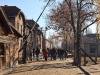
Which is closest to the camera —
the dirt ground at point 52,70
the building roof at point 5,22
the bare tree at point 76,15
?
the dirt ground at point 52,70

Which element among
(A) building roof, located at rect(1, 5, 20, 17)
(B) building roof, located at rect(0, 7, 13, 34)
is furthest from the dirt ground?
(A) building roof, located at rect(1, 5, 20, 17)

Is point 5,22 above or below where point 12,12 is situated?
below

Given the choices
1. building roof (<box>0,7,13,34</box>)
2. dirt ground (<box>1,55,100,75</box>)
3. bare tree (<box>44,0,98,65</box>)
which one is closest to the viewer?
dirt ground (<box>1,55,100,75</box>)

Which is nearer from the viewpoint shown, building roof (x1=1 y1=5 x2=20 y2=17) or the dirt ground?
the dirt ground

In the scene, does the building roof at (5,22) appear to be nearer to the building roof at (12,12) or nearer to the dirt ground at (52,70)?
the dirt ground at (52,70)

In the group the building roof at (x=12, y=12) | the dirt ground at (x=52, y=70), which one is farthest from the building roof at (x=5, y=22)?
the building roof at (x=12, y=12)

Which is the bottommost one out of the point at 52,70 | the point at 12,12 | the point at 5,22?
the point at 52,70

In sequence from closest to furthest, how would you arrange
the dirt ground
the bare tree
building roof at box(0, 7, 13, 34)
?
the dirt ground < building roof at box(0, 7, 13, 34) < the bare tree

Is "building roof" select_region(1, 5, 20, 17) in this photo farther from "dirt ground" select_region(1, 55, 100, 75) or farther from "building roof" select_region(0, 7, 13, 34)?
"dirt ground" select_region(1, 55, 100, 75)

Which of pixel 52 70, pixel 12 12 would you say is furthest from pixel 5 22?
pixel 12 12

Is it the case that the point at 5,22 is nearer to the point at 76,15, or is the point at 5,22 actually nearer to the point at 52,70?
the point at 52,70

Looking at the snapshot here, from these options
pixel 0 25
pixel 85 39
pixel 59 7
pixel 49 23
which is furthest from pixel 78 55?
pixel 85 39

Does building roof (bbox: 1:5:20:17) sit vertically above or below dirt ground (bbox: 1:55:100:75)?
above

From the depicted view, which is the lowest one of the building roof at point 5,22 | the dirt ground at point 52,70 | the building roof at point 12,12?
the dirt ground at point 52,70
